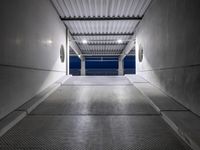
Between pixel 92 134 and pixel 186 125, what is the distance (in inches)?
66.1

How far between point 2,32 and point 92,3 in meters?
4.87

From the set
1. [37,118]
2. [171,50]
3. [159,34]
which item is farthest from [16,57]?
[159,34]

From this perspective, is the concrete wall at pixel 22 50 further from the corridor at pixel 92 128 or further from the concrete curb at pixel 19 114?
the corridor at pixel 92 128

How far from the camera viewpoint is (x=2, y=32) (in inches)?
139

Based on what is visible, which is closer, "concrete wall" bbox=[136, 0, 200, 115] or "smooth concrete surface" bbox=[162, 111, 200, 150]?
"smooth concrete surface" bbox=[162, 111, 200, 150]

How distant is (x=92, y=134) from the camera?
Answer: 10.0 feet

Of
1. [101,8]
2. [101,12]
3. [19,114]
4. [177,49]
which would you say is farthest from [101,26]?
[19,114]

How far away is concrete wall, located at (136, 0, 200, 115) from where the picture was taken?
377cm

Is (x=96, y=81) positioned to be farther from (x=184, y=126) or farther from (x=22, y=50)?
(x=184, y=126)

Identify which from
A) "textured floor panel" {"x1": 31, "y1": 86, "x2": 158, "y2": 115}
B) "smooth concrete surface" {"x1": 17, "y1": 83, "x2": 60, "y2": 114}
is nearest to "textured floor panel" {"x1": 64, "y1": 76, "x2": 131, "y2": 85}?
"textured floor panel" {"x1": 31, "y1": 86, "x2": 158, "y2": 115}

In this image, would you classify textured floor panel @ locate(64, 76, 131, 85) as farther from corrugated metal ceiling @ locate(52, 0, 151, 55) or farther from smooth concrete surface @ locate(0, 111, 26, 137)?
smooth concrete surface @ locate(0, 111, 26, 137)

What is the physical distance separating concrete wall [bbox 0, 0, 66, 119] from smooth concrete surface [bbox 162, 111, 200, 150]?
331 centimetres

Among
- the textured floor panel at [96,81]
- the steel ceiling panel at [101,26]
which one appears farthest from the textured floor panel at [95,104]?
the steel ceiling panel at [101,26]

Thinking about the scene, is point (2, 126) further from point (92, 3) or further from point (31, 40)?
point (92, 3)
